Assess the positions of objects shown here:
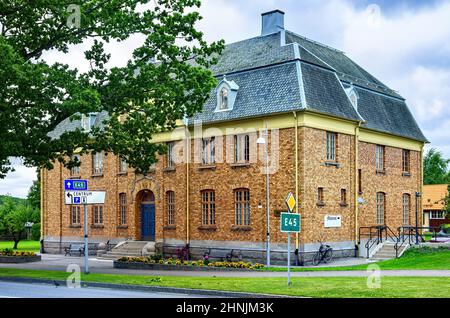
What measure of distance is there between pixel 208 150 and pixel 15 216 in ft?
106

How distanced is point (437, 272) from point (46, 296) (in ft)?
45.1

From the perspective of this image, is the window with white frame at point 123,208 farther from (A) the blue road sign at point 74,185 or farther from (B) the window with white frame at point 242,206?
(A) the blue road sign at point 74,185

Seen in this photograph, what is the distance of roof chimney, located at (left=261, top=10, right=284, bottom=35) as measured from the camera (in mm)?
37031

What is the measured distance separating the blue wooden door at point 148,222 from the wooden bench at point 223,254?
539 cm

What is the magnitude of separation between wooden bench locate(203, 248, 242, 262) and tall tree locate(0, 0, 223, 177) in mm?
8094

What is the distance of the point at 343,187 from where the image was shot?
33500 mm

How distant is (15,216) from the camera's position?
6109cm

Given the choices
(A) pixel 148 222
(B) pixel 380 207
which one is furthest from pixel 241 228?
(B) pixel 380 207

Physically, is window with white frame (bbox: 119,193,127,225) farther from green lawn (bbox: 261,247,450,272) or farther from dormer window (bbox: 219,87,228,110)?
green lawn (bbox: 261,247,450,272)

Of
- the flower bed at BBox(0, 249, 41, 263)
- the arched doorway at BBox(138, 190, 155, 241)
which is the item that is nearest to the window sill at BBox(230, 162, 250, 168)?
the arched doorway at BBox(138, 190, 155, 241)

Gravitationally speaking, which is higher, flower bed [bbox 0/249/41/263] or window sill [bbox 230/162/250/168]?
window sill [bbox 230/162/250/168]

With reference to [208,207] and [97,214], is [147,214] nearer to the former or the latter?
[97,214]

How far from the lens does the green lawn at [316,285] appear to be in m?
17.1
